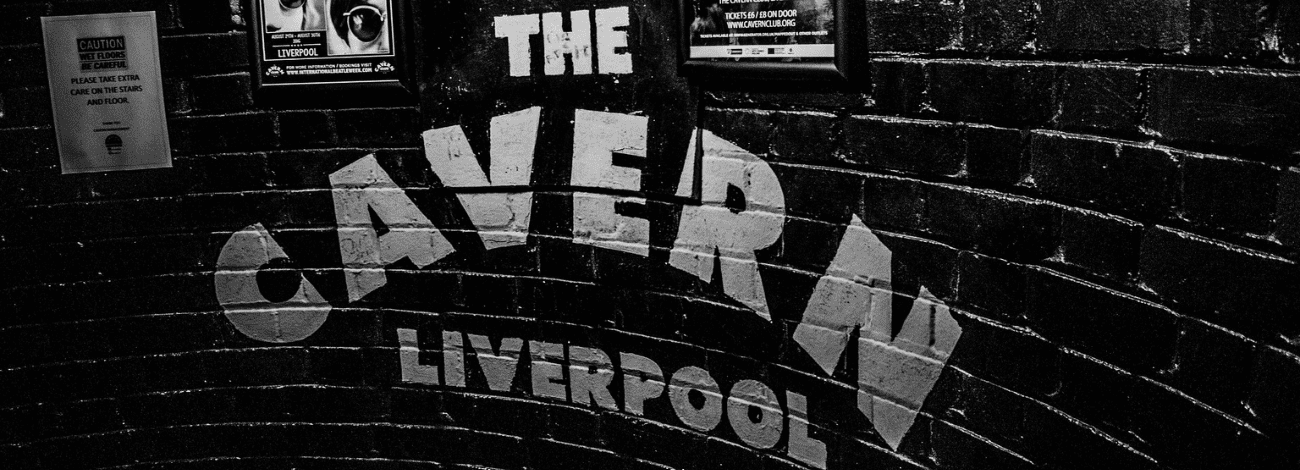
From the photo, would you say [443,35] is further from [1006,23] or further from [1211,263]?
[1211,263]

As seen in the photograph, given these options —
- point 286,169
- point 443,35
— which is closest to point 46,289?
point 286,169

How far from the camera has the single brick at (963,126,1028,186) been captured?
228cm

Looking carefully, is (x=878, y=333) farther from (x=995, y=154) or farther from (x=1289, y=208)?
(x=1289, y=208)

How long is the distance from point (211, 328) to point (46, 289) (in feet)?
1.93

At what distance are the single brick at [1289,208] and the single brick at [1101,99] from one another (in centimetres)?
33

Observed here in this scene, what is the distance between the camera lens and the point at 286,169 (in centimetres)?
375

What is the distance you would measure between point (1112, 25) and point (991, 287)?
635 millimetres

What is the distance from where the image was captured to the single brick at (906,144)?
8.06 ft

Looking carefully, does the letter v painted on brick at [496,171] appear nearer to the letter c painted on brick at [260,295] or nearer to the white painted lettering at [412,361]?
the white painted lettering at [412,361]

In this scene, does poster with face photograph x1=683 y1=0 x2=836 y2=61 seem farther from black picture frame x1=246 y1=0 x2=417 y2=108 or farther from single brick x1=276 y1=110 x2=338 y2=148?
single brick x1=276 y1=110 x2=338 y2=148

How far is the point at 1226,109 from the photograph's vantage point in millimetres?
1778

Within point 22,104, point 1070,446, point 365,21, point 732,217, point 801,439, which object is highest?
point 365,21

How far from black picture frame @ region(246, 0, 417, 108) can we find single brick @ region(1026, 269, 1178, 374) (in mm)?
2184

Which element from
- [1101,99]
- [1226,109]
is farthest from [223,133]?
[1226,109]
